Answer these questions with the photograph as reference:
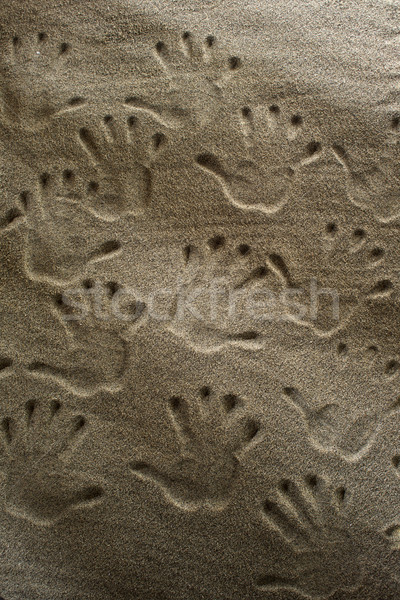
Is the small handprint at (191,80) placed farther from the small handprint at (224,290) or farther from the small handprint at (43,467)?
the small handprint at (43,467)

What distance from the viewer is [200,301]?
1.00 metres

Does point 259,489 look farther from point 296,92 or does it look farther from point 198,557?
point 296,92

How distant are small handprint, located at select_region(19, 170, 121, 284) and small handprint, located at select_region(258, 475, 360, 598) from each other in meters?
0.62

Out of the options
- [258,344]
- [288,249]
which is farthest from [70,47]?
[258,344]

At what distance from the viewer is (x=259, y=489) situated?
965mm

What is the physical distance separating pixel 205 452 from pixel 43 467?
33cm

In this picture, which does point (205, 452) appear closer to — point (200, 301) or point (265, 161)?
point (200, 301)

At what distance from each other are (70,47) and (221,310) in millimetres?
670

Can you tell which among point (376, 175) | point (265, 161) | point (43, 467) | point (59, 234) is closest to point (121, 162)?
point (59, 234)

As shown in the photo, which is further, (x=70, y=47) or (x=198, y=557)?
(x=70, y=47)

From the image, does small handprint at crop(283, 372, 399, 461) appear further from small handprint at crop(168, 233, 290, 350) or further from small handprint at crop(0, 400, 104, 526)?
small handprint at crop(0, 400, 104, 526)

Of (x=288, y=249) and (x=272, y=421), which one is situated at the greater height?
(x=288, y=249)

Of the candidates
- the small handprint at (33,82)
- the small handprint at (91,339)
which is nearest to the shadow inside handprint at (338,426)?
the small handprint at (91,339)

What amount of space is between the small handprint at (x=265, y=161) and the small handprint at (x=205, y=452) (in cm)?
41
